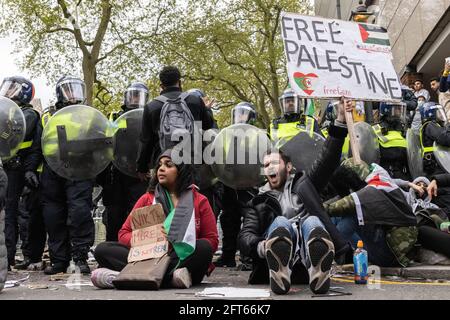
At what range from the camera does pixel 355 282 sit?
4484 mm

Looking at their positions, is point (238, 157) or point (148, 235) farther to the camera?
point (238, 157)

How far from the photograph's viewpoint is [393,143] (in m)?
6.56

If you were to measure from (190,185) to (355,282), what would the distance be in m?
1.44

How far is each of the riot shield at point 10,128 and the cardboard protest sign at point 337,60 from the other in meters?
2.72

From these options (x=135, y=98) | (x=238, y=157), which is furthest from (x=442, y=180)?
(x=135, y=98)

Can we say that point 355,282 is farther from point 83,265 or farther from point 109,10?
point 109,10

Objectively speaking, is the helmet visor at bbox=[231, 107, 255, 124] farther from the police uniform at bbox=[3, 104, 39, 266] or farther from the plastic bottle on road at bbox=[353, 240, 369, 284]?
the plastic bottle on road at bbox=[353, 240, 369, 284]

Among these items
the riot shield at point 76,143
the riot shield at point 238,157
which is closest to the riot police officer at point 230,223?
the riot shield at point 238,157

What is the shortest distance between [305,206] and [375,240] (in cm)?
103

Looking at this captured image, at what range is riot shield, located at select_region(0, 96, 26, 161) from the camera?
227 inches

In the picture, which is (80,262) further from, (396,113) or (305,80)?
(396,113)

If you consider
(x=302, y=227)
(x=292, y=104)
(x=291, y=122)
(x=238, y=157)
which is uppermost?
(x=292, y=104)

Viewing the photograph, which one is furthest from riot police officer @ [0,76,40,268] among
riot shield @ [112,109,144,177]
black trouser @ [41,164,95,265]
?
riot shield @ [112,109,144,177]
